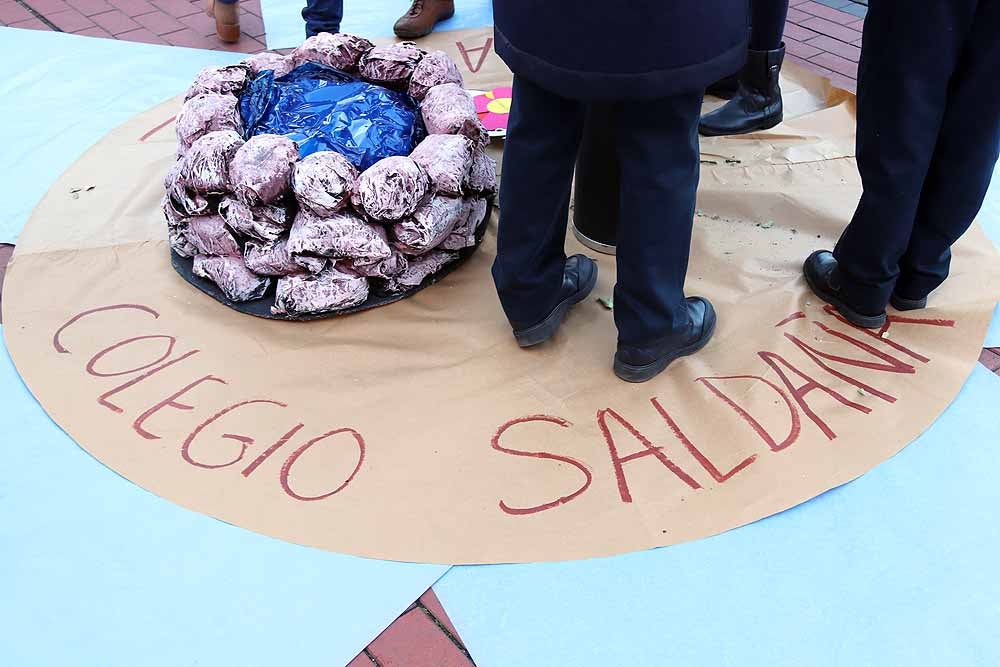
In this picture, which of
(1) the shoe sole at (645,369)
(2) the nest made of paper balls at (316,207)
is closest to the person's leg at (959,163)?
(1) the shoe sole at (645,369)

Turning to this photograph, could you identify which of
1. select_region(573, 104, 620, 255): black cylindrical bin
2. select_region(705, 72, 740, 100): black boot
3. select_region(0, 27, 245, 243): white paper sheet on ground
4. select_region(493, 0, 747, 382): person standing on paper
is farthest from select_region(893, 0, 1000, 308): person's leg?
select_region(0, 27, 245, 243): white paper sheet on ground

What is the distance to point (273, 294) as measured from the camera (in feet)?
7.57

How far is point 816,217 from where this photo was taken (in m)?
2.57

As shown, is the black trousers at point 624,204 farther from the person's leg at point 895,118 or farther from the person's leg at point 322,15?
the person's leg at point 322,15

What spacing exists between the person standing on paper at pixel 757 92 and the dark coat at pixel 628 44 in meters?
1.39

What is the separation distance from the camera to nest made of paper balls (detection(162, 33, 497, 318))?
213 centimetres

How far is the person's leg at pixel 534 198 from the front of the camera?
5.66 ft

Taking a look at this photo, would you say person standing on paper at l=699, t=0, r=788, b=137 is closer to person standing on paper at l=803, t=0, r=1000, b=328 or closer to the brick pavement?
the brick pavement

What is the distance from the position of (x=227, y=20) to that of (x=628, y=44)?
2.74 meters

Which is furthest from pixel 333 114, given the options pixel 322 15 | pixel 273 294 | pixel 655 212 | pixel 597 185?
pixel 322 15

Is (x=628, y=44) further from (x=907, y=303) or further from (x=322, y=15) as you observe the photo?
(x=322, y=15)

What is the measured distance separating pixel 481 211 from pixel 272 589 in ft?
4.16

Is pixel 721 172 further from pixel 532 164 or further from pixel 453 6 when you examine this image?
pixel 453 6

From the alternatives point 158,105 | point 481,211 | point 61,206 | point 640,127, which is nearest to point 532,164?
point 640,127
